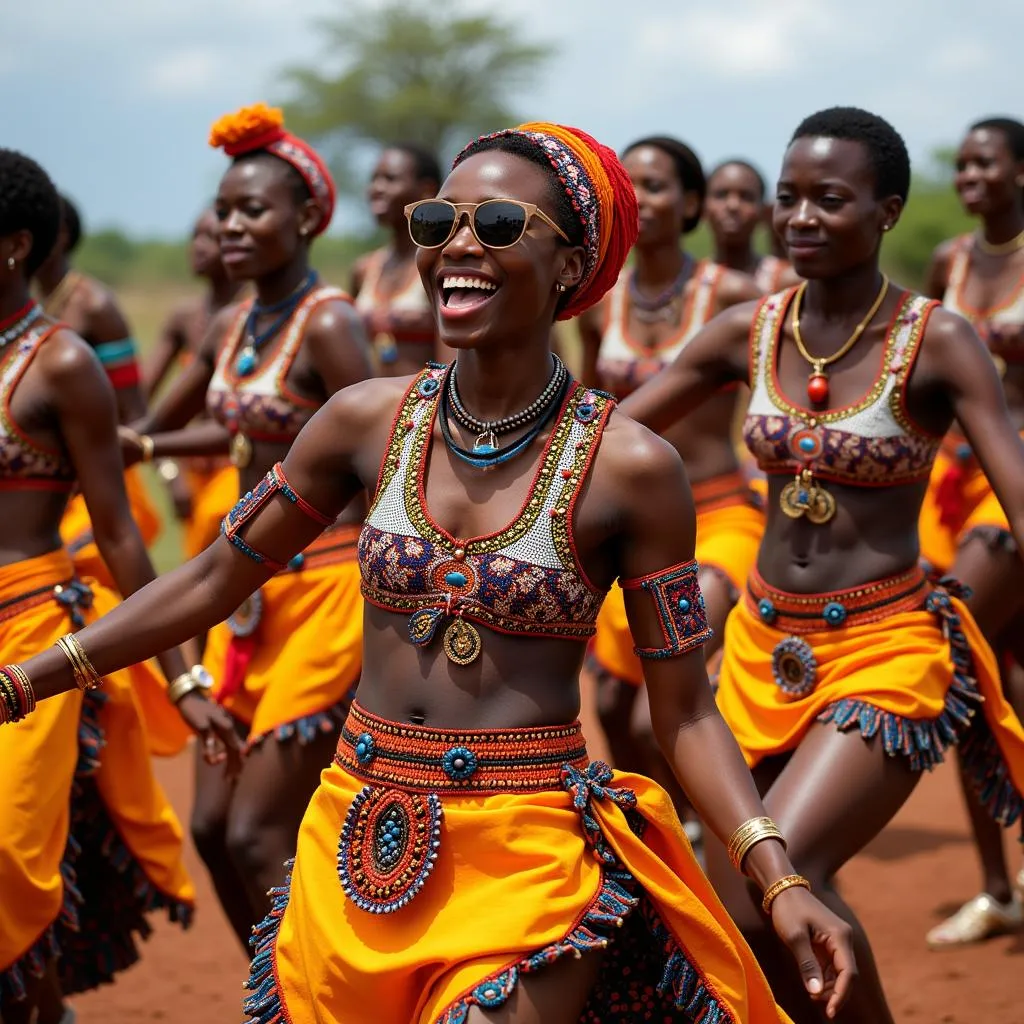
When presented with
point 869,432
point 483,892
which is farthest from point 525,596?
point 869,432

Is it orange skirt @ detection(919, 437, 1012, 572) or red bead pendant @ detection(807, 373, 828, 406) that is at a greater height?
red bead pendant @ detection(807, 373, 828, 406)

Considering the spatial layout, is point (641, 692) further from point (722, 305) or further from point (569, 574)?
point (569, 574)

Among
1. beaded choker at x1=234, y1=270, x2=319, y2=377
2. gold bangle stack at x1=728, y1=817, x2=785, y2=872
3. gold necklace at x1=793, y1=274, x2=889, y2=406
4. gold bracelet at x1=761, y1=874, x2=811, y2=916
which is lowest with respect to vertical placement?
gold bracelet at x1=761, y1=874, x2=811, y2=916

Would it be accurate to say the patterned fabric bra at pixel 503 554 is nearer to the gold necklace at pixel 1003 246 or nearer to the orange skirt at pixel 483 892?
the orange skirt at pixel 483 892

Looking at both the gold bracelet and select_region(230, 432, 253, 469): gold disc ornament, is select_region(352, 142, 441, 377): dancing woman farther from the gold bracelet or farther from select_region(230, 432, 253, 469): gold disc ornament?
the gold bracelet

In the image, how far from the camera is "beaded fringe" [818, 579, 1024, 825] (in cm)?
482

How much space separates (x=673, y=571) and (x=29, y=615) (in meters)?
2.30

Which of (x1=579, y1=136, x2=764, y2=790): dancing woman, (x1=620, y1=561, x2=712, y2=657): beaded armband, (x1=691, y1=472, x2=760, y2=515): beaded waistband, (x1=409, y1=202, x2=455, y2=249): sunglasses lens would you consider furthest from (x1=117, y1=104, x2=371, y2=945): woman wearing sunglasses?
(x1=620, y1=561, x2=712, y2=657): beaded armband

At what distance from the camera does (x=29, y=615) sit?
511 cm

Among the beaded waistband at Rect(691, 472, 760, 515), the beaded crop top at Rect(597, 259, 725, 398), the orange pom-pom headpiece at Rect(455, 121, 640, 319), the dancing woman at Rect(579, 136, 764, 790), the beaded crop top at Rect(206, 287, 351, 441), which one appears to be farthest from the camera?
the beaded crop top at Rect(597, 259, 725, 398)

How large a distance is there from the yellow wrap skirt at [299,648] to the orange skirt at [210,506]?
1.64m

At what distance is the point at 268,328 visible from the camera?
6.12 meters

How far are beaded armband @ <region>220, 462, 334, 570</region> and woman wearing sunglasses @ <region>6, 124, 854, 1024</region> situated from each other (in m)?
0.04

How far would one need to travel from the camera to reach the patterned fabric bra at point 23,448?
504 cm
